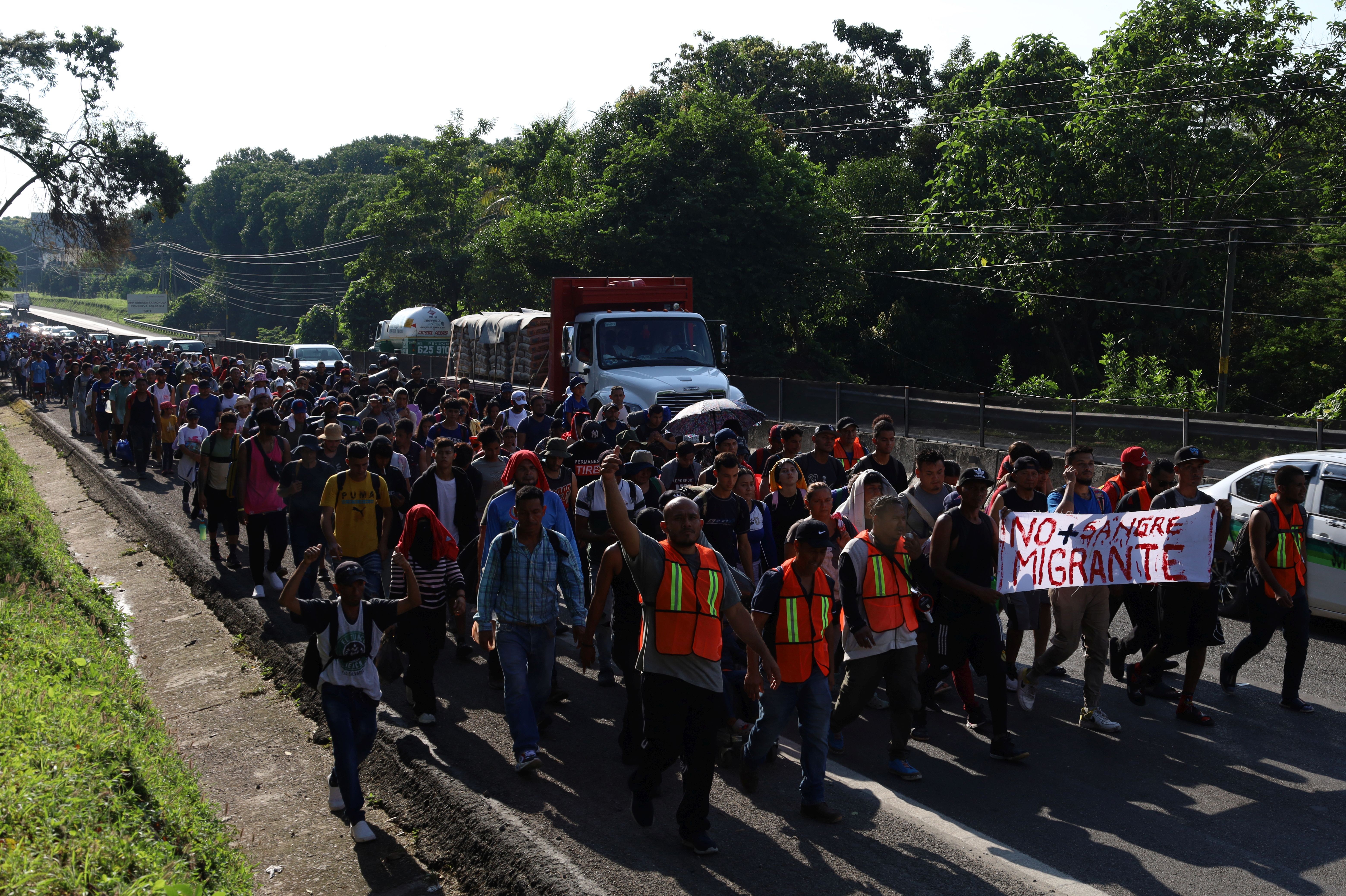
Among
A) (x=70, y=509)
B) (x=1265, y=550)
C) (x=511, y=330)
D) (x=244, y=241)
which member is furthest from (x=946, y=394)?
(x=244, y=241)

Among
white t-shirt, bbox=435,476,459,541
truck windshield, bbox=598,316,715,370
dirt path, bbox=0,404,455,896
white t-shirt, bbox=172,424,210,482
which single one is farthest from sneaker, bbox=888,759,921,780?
truck windshield, bbox=598,316,715,370

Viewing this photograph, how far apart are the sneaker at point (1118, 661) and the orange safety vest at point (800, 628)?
3.46 metres

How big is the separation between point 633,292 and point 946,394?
6.19 metres

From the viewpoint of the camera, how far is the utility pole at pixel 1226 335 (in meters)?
33.2

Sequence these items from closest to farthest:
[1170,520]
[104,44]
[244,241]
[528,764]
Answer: [528,764]
[1170,520]
[104,44]
[244,241]

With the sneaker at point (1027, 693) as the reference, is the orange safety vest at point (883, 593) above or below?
above

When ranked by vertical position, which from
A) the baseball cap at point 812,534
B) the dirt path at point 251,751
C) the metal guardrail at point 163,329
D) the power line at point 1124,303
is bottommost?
the metal guardrail at point 163,329

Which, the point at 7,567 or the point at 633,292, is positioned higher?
the point at 633,292

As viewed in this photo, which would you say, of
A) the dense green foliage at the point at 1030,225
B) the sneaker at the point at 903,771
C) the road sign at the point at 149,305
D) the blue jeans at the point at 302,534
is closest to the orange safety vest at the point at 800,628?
the sneaker at the point at 903,771

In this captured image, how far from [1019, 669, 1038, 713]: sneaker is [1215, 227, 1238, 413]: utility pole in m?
27.4

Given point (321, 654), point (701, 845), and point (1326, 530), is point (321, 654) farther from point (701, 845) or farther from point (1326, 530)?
point (1326, 530)

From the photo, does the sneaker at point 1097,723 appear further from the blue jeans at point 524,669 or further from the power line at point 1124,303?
the power line at point 1124,303

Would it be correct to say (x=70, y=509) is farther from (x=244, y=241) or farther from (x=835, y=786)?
(x=244, y=241)

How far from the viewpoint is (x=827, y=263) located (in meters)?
36.8
